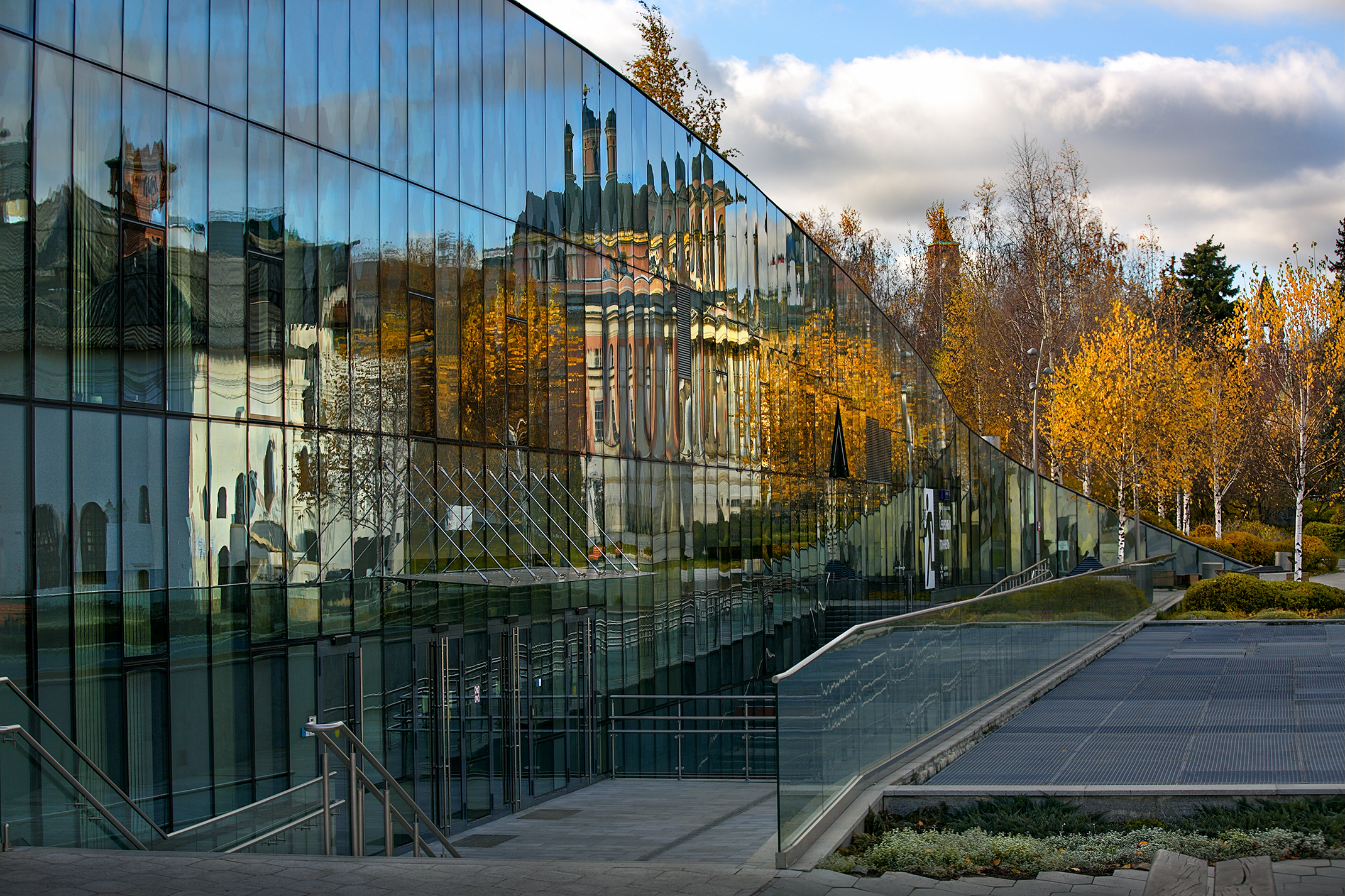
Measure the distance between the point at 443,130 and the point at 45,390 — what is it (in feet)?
21.6

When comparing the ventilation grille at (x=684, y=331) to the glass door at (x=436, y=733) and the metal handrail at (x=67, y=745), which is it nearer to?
the glass door at (x=436, y=733)

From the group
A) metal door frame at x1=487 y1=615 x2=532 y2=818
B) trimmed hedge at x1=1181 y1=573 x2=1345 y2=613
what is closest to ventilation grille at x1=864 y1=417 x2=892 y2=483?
trimmed hedge at x1=1181 y1=573 x2=1345 y2=613

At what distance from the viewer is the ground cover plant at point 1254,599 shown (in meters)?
32.1

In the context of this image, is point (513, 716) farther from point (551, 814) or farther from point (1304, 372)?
point (1304, 372)

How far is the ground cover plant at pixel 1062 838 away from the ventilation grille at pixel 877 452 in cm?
2280

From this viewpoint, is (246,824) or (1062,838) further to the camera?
(246,824)

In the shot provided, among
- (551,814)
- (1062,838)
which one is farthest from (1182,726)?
(551,814)

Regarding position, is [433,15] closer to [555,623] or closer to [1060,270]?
[555,623]

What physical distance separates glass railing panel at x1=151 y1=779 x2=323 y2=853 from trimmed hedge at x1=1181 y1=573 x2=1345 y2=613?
27.1 metres

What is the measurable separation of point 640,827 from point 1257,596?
24.7m

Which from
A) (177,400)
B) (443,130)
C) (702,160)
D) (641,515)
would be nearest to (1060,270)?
(702,160)

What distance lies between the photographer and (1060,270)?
5962 centimetres

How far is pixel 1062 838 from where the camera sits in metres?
9.25

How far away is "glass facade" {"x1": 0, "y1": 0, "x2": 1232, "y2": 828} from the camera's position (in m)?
10.7
